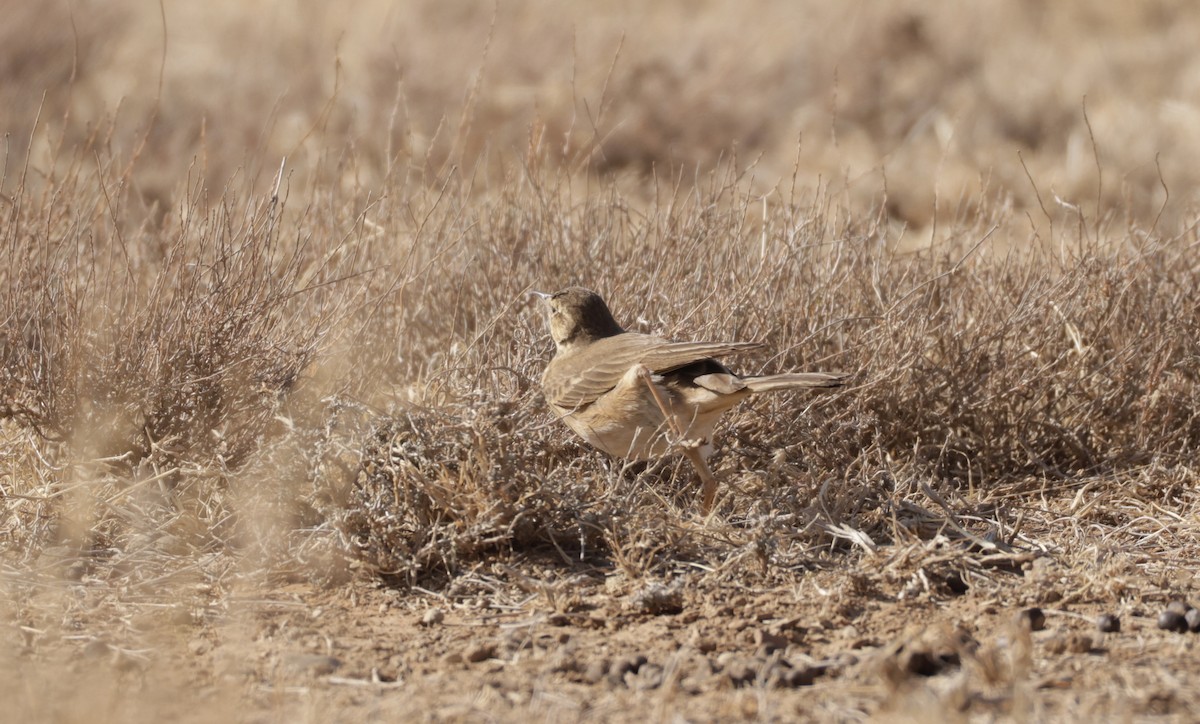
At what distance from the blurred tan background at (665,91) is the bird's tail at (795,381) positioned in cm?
504

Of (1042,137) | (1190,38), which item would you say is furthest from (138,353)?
(1190,38)

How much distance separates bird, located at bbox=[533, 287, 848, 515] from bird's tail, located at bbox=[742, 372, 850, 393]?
0.6 inches

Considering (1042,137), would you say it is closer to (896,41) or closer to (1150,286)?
(896,41)

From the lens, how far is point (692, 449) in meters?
4.84

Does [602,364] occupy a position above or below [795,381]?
below

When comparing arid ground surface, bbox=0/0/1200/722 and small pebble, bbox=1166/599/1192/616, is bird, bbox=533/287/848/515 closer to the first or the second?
arid ground surface, bbox=0/0/1200/722

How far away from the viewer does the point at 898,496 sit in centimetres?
512

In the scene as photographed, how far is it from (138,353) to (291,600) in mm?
1186

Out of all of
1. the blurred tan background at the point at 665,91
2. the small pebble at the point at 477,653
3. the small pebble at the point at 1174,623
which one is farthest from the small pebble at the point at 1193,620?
the blurred tan background at the point at 665,91

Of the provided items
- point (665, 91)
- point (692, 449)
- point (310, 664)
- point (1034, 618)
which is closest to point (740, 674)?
point (1034, 618)

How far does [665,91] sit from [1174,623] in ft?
27.5

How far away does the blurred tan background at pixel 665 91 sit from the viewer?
10242 mm

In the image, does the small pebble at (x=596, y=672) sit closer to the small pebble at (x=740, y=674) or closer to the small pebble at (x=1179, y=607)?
the small pebble at (x=740, y=674)

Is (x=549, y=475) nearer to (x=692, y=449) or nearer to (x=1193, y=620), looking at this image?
(x=692, y=449)
